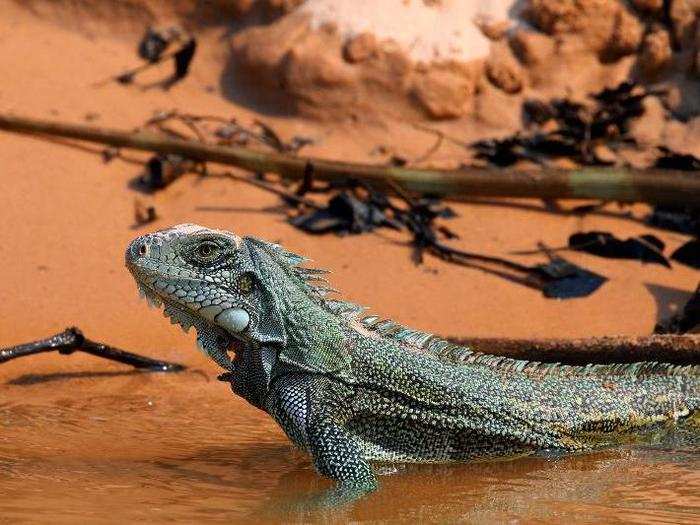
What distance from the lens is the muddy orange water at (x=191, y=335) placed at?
477cm

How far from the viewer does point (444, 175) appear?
967 centimetres

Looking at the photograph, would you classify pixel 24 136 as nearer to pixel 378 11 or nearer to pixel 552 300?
pixel 378 11

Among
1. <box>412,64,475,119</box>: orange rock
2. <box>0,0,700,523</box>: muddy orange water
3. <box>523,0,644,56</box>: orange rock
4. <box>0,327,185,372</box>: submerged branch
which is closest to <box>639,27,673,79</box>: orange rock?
<box>523,0,644,56</box>: orange rock

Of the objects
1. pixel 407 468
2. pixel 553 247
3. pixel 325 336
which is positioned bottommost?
pixel 553 247

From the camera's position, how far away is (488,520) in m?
4.52

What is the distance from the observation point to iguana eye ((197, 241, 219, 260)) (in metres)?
4.99

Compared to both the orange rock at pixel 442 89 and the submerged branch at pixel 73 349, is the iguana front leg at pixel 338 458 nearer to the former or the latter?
the submerged branch at pixel 73 349

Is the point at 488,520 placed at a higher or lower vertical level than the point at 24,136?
higher

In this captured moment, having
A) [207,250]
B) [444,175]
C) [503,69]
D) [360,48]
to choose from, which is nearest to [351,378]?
[207,250]

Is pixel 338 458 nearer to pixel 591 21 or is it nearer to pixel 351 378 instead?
pixel 351 378

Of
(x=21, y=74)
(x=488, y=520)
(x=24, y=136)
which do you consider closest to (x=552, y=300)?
(x=488, y=520)

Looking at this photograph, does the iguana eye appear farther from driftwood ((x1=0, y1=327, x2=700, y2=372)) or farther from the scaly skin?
driftwood ((x1=0, y1=327, x2=700, y2=372))

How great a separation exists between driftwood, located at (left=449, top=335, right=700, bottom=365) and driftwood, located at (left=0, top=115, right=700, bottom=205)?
3.12 m

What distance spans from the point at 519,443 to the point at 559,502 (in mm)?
673
